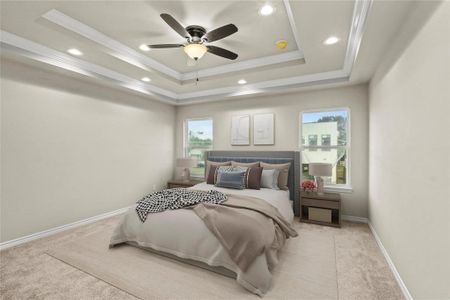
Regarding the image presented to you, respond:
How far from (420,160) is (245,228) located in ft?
5.13

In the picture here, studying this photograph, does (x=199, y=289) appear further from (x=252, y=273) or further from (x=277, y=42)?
(x=277, y=42)

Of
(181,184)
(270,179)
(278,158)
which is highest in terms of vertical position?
(278,158)

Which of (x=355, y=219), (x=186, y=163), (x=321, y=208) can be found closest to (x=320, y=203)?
(x=321, y=208)

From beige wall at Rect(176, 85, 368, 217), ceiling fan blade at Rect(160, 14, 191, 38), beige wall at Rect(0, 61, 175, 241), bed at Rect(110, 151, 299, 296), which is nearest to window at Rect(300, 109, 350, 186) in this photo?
beige wall at Rect(176, 85, 368, 217)

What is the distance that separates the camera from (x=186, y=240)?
90.6 inches

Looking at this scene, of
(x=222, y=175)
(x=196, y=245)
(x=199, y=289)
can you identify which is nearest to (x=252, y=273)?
(x=199, y=289)

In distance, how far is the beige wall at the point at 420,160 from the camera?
1.28 m

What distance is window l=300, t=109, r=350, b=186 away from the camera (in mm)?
3908

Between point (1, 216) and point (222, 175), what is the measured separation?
3.14 meters

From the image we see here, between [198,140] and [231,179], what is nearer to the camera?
[231,179]

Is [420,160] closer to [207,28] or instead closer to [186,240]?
[186,240]

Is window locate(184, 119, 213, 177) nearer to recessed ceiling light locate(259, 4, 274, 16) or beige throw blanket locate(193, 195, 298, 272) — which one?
beige throw blanket locate(193, 195, 298, 272)

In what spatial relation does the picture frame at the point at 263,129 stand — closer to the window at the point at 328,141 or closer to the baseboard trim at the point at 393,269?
the window at the point at 328,141

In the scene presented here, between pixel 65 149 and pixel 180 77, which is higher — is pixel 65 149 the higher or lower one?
the lower one
